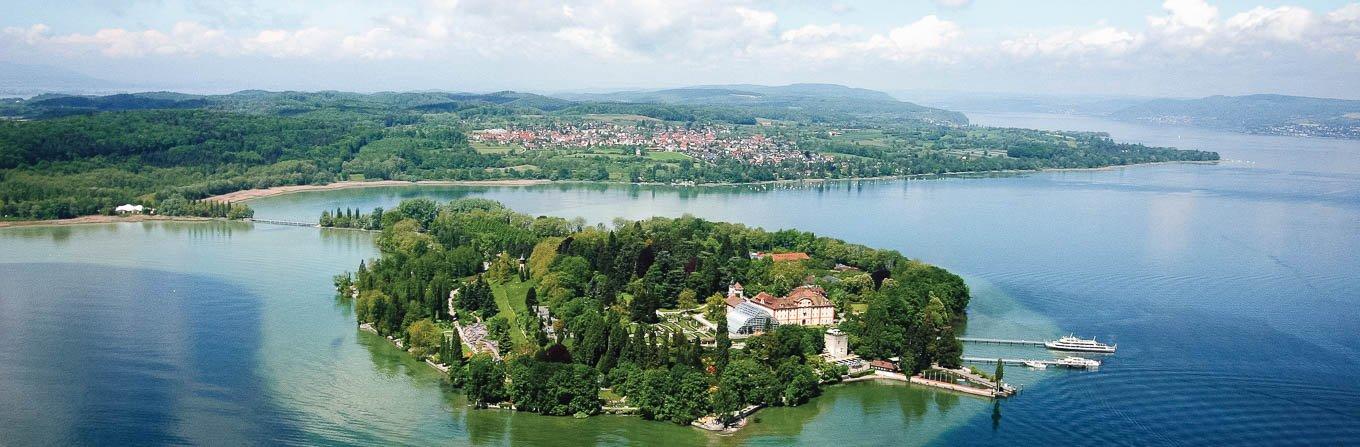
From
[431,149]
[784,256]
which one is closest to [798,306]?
[784,256]

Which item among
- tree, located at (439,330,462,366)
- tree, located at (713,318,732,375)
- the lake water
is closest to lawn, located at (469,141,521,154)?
the lake water

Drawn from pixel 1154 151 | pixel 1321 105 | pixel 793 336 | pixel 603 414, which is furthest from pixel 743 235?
pixel 1321 105

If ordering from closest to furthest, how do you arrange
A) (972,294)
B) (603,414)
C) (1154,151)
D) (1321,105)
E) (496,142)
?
(603,414) → (972,294) → (496,142) → (1154,151) → (1321,105)

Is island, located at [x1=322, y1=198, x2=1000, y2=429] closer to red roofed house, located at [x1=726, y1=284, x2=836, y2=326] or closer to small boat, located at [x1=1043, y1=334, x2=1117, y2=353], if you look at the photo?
red roofed house, located at [x1=726, y1=284, x2=836, y2=326]

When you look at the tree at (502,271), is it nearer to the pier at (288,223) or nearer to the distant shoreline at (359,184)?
the pier at (288,223)

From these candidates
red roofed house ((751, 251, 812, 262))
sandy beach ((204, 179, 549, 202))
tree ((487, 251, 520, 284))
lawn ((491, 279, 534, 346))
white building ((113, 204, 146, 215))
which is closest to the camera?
lawn ((491, 279, 534, 346))

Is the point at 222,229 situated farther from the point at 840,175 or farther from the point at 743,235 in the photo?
the point at 840,175

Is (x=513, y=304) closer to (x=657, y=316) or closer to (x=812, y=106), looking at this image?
(x=657, y=316)
